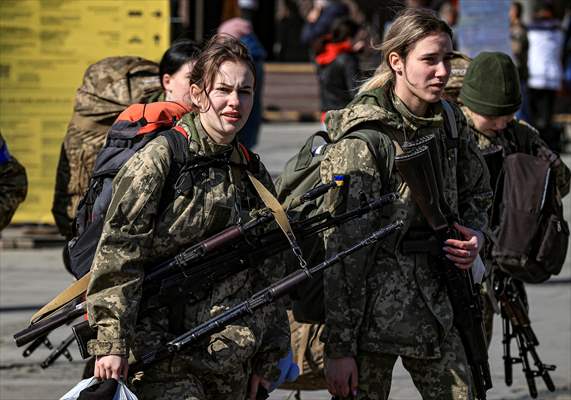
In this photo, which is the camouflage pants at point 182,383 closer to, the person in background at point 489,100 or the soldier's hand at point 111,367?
the soldier's hand at point 111,367

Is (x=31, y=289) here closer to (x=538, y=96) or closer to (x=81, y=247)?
(x=81, y=247)

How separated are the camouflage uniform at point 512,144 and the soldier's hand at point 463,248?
1246 millimetres

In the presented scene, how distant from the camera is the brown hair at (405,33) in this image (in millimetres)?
4586

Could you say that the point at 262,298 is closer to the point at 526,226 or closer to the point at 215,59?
the point at 215,59

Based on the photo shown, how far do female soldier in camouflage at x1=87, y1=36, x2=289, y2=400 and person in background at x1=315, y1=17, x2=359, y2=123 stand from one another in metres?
9.16

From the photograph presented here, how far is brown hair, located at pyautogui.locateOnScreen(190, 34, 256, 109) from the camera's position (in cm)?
421

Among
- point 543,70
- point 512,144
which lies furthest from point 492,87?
point 543,70

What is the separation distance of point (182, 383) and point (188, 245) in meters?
0.43

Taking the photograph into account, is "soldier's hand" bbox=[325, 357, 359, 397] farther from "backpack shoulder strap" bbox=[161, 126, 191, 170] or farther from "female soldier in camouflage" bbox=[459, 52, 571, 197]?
"female soldier in camouflage" bbox=[459, 52, 571, 197]

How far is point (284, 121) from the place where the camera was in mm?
20500

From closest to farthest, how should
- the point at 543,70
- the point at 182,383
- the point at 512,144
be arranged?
the point at 182,383 → the point at 512,144 → the point at 543,70

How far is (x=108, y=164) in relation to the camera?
488cm

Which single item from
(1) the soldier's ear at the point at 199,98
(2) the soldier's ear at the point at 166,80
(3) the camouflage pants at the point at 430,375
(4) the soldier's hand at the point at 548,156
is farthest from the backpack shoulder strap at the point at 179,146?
(4) the soldier's hand at the point at 548,156

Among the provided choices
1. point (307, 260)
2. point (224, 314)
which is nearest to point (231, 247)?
point (224, 314)
